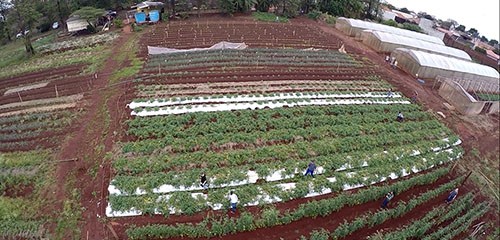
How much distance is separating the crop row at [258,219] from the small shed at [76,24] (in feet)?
99.4

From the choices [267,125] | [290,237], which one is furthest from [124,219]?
[267,125]

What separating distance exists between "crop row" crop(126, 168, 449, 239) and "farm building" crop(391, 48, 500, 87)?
17254 mm

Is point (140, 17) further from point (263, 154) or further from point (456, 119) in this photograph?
point (456, 119)

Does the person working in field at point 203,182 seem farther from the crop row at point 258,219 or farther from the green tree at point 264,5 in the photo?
the green tree at point 264,5

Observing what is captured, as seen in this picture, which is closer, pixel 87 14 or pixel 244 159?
pixel 244 159

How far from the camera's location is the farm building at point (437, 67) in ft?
92.9

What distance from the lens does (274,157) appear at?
16.2 m

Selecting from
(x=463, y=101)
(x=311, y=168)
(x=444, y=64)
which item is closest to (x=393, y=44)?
(x=444, y=64)

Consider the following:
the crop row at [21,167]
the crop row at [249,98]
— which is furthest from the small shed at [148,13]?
the crop row at [21,167]

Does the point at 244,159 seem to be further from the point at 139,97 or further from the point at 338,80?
the point at 338,80

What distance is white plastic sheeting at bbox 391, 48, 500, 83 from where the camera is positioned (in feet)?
92.9

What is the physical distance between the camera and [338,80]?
2550 cm

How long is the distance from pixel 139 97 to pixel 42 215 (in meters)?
9.60

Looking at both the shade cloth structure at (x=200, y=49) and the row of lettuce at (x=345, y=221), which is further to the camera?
the shade cloth structure at (x=200, y=49)
